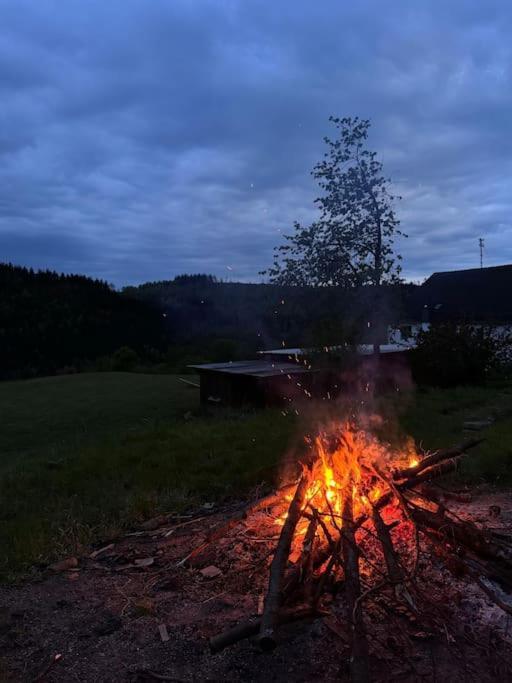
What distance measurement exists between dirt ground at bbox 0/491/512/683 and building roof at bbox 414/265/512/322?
21850 mm

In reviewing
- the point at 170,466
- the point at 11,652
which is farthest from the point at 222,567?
the point at 170,466

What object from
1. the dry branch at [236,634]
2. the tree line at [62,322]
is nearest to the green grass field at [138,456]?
the dry branch at [236,634]

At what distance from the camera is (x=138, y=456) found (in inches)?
265

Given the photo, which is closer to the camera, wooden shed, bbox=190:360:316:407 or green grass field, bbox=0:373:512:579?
green grass field, bbox=0:373:512:579

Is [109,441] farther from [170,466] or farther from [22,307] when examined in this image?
[22,307]

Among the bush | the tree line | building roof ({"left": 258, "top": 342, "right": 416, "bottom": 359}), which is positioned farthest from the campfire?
the tree line

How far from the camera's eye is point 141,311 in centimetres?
2511

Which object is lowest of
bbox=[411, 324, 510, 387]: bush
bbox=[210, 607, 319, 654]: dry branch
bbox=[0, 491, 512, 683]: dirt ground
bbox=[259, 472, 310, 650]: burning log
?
bbox=[0, 491, 512, 683]: dirt ground

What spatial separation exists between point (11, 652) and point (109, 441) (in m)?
5.14

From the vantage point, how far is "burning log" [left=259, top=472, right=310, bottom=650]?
89.8 inches

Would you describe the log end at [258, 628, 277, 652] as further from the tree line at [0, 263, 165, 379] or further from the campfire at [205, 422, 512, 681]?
the tree line at [0, 263, 165, 379]

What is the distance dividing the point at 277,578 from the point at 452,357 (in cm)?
1206

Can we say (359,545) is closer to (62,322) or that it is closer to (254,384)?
(254,384)

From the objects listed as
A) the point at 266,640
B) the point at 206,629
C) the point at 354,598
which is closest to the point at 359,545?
the point at 354,598
